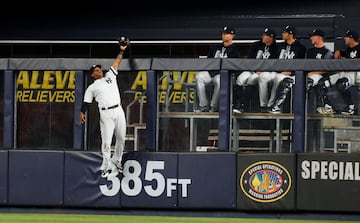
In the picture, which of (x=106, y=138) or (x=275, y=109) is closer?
(x=275, y=109)

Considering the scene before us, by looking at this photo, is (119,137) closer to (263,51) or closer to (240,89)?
(240,89)

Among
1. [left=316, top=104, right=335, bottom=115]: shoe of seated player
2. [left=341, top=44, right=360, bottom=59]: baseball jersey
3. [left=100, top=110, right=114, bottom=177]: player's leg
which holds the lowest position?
[left=100, top=110, right=114, bottom=177]: player's leg

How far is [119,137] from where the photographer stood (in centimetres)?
1354

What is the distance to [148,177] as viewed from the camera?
13469 millimetres

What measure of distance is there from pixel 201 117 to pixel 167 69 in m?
0.82

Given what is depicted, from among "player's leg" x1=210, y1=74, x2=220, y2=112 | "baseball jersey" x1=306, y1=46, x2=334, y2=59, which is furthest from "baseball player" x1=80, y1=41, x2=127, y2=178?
"baseball jersey" x1=306, y1=46, x2=334, y2=59

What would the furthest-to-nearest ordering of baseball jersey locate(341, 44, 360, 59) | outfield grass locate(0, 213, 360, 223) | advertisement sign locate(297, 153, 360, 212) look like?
baseball jersey locate(341, 44, 360, 59) < advertisement sign locate(297, 153, 360, 212) < outfield grass locate(0, 213, 360, 223)

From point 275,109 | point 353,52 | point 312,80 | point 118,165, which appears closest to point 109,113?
point 118,165

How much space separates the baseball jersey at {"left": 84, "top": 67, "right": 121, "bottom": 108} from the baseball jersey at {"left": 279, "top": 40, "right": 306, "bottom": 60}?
2585 mm

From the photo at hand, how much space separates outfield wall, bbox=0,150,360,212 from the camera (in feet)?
42.8

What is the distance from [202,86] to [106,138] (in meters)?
1.51

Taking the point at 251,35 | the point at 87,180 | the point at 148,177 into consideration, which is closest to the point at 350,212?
the point at 148,177

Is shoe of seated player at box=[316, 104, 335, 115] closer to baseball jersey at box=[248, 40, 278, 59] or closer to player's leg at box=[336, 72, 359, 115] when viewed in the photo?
player's leg at box=[336, 72, 359, 115]

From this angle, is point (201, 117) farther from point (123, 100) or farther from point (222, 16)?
point (222, 16)
